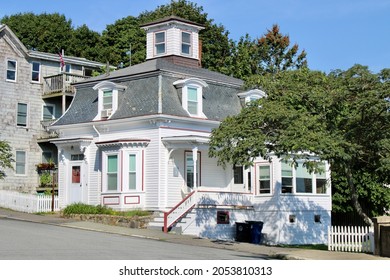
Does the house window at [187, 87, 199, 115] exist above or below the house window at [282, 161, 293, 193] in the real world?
above

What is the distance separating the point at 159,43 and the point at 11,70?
10.2 metres

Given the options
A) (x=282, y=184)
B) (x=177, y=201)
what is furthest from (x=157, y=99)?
(x=282, y=184)

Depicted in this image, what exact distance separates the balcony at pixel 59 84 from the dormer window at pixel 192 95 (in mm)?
10849

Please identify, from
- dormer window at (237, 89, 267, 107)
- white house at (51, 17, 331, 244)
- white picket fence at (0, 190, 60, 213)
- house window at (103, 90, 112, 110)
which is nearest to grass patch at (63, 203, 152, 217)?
white house at (51, 17, 331, 244)

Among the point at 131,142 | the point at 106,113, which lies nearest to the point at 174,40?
the point at 106,113

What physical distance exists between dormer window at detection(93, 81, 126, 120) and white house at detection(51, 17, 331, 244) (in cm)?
5

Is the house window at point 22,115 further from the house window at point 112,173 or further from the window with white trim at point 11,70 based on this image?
the house window at point 112,173

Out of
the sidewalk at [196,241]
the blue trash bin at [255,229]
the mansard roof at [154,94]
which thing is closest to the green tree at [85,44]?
the mansard roof at [154,94]

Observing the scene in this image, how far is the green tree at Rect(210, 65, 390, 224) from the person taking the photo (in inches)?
1085

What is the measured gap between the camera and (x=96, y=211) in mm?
35031

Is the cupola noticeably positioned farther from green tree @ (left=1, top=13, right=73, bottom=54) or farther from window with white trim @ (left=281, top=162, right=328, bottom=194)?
green tree @ (left=1, top=13, right=73, bottom=54)

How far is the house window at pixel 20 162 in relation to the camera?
46031 millimetres

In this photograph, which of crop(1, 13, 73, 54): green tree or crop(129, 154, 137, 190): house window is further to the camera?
crop(1, 13, 73, 54): green tree

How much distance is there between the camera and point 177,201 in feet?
120
